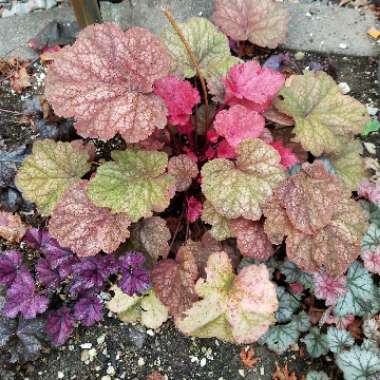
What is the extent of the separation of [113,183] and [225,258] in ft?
1.84

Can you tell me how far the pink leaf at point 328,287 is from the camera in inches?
93.9

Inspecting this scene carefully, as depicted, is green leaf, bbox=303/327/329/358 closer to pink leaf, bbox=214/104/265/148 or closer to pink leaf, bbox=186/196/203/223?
pink leaf, bbox=186/196/203/223

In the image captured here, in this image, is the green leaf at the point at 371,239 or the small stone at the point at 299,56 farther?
the small stone at the point at 299,56

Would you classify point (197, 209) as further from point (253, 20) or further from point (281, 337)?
point (253, 20)

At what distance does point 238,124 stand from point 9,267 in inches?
47.6

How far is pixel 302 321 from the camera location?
2.45 metres

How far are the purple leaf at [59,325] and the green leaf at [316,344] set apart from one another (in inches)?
44.2

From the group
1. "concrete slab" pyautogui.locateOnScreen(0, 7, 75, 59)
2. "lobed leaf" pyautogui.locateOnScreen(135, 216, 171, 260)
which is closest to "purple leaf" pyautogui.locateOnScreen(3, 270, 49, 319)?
"lobed leaf" pyautogui.locateOnScreen(135, 216, 171, 260)

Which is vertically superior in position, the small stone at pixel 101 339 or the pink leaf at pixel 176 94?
the pink leaf at pixel 176 94

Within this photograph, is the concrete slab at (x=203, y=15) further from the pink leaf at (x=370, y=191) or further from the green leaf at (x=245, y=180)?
the green leaf at (x=245, y=180)

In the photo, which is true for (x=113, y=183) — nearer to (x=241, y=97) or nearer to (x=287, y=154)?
(x=241, y=97)

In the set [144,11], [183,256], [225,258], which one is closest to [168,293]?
[183,256]

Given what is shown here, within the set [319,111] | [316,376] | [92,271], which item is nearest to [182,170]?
[92,271]

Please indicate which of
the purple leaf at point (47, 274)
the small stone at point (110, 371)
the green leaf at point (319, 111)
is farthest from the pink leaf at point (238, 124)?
the small stone at point (110, 371)
